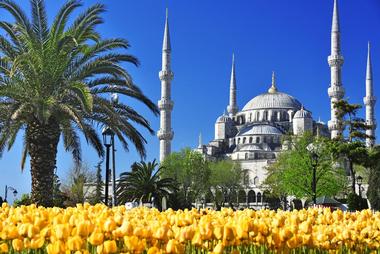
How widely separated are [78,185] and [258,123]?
46.0 m

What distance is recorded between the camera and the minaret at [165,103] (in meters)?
64.0

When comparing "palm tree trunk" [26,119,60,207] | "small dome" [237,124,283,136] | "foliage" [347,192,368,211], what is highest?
"small dome" [237,124,283,136]

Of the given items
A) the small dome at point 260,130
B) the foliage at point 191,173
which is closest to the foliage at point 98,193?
the foliage at point 191,173

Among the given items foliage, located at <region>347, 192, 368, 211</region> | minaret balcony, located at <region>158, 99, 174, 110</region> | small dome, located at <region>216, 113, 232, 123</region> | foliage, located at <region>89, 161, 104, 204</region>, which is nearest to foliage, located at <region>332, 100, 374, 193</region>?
foliage, located at <region>347, 192, 368, 211</region>

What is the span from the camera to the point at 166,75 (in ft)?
210

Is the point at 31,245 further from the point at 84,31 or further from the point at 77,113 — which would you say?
the point at 84,31

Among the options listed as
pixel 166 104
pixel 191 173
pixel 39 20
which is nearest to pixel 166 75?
pixel 166 104

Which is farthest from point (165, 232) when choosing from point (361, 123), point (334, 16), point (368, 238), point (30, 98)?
point (334, 16)

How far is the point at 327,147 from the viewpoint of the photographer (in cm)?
3791

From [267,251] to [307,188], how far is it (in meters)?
36.3

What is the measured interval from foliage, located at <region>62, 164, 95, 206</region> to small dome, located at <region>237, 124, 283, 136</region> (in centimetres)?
3142

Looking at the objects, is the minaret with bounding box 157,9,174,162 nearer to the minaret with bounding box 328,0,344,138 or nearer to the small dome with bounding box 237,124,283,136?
the minaret with bounding box 328,0,344,138

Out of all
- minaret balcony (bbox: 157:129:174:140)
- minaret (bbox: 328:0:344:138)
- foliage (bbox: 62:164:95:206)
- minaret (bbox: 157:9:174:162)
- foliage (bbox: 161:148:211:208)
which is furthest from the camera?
minaret balcony (bbox: 157:129:174:140)

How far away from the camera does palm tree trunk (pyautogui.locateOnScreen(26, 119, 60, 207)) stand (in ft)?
52.9
